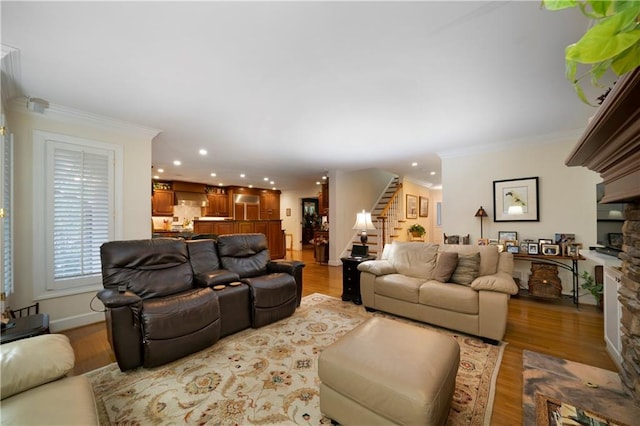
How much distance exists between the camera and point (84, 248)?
10.5ft

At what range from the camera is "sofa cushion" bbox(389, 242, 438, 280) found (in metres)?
3.40

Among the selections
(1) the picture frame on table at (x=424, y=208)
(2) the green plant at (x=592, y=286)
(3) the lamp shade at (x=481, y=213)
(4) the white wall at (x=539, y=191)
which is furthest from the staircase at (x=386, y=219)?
(2) the green plant at (x=592, y=286)

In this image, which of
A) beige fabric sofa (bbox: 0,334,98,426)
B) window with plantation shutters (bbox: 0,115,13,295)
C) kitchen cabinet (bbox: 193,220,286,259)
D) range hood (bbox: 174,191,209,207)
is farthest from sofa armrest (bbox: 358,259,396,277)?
range hood (bbox: 174,191,209,207)

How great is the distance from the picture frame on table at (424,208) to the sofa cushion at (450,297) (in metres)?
6.42

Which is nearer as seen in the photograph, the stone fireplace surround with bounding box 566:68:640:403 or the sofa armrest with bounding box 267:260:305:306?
the stone fireplace surround with bounding box 566:68:640:403

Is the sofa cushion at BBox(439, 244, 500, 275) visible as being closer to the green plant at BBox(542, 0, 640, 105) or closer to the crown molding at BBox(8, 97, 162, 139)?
the green plant at BBox(542, 0, 640, 105)

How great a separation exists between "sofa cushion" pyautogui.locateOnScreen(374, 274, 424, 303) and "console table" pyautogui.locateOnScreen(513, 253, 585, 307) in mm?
1982

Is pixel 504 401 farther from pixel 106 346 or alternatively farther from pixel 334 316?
pixel 106 346

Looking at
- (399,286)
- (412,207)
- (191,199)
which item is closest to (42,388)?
(399,286)

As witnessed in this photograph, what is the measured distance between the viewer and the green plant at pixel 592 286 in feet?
11.3

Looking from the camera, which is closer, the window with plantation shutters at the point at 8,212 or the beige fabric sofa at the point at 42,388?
the beige fabric sofa at the point at 42,388

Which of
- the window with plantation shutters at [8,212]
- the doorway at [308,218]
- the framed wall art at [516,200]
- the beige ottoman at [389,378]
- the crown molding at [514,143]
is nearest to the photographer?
the beige ottoman at [389,378]

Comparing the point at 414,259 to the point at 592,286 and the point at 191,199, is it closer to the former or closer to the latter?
the point at 592,286

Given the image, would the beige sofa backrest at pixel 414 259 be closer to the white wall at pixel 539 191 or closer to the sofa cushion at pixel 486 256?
the sofa cushion at pixel 486 256
